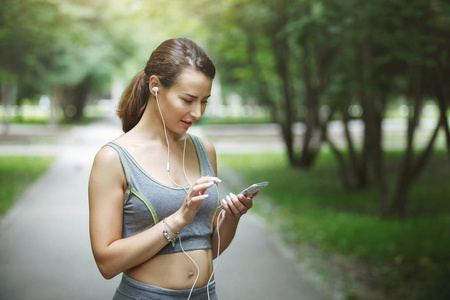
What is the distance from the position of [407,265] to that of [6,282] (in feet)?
15.2

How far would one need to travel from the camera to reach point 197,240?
7.26ft

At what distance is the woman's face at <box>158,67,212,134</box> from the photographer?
81.5 inches

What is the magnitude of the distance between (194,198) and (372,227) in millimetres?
7289

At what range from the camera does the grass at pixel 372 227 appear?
653 cm

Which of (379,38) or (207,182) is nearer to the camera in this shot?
(207,182)

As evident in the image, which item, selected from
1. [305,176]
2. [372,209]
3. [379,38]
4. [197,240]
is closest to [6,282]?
[197,240]

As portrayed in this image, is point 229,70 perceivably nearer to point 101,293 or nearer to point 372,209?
point 372,209

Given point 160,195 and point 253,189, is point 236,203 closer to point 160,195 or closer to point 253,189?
point 253,189

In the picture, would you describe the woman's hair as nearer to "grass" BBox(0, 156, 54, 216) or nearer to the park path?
the park path

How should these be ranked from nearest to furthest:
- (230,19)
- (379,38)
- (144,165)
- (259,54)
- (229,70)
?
(144,165), (379,38), (230,19), (259,54), (229,70)

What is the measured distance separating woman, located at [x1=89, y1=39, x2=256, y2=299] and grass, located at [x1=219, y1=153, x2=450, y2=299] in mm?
3675

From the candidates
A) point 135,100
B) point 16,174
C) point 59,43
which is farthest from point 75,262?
point 59,43

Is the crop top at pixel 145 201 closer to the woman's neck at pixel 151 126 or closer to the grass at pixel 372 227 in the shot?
the woman's neck at pixel 151 126

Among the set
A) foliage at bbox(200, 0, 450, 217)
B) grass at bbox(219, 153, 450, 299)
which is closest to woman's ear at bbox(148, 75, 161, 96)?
grass at bbox(219, 153, 450, 299)
